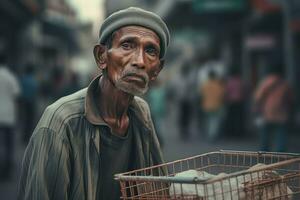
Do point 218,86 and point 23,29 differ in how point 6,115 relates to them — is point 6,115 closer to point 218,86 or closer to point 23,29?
point 218,86

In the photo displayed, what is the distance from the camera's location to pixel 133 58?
249cm

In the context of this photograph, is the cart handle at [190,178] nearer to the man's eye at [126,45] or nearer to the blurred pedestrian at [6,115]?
the man's eye at [126,45]

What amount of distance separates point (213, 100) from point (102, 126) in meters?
12.8

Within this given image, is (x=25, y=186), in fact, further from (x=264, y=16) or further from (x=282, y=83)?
(x=264, y=16)

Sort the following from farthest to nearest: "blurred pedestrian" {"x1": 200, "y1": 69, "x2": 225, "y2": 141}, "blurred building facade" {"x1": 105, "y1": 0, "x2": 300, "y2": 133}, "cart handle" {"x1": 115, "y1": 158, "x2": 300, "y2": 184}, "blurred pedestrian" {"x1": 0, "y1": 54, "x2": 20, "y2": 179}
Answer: "blurred pedestrian" {"x1": 200, "y1": 69, "x2": 225, "y2": 141}, "blurred building facade" {"x1": 105, "y1": 0, "x2": 300, "y2": 133}, "blurred pedestrian" {"x1": 0, "y1": 54, "x2": 20, "y2": 179}, "cart handle" {"x1": 115, "y1": 158, "x2": 300, "y2": 184}

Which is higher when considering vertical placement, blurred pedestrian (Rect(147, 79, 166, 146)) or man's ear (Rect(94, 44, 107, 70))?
blurred pedestrian (Rect(147, 79, 166, 146))

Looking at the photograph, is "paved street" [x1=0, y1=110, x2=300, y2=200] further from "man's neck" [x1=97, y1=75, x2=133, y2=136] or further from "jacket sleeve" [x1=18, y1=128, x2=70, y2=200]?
"jacket sleeve" [x1=18, y1=128, x2=70, y2=200]

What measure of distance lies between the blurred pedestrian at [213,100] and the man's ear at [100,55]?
12657 millimetres

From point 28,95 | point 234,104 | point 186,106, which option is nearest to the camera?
point 28,95

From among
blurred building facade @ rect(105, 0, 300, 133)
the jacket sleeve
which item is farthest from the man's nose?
blurred building facade @ rect(105, 0, 300, 133)

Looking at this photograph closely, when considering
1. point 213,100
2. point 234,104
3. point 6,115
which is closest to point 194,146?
point 213,100

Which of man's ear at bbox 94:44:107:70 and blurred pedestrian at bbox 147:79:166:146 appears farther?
blurred pedestrian at bbox 147:79:166:146

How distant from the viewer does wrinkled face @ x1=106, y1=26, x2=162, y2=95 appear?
8.15ft

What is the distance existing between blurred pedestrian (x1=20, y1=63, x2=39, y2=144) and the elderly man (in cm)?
1135
